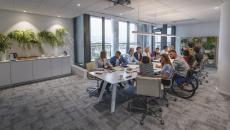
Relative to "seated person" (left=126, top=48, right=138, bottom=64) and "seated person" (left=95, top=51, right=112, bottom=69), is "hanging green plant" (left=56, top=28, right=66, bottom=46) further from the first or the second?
"seated person" (left=126, top=48, right=138, bottom=64)

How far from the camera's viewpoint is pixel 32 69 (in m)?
5.54

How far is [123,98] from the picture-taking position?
3.99m

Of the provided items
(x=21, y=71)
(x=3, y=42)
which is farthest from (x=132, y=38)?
(x=3, y=42)

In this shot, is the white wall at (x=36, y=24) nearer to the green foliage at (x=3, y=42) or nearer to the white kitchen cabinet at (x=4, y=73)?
the green foliage at (x=3, y=42)

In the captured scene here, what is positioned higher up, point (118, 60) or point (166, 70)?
point (118, 60)

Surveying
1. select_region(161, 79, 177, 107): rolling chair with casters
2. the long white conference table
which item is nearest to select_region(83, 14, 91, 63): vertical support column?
the long white conference table

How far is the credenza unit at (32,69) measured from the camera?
195 inches

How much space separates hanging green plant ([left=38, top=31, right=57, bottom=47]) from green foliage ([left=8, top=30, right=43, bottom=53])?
0.82 feet

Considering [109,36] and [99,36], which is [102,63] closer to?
[99,36]

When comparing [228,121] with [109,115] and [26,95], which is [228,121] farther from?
[26,95]

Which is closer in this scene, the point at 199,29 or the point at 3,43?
the point at 3,43

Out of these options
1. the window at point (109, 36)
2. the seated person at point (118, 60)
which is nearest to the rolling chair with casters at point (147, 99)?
the seated person at point (118, 60)

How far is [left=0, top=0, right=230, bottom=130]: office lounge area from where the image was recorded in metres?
2.87

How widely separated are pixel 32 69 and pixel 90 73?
3093 millimetres
